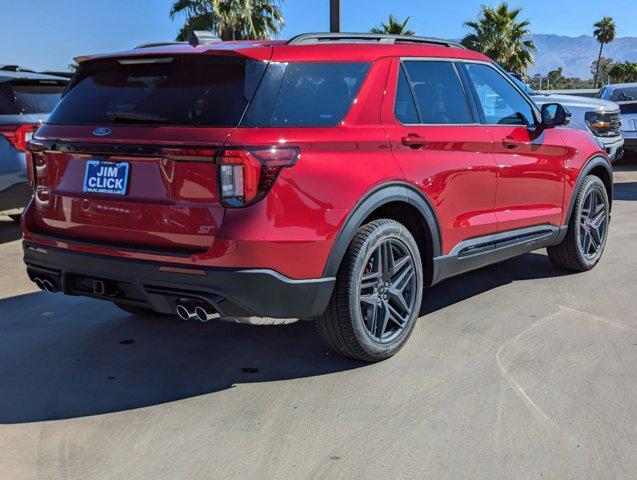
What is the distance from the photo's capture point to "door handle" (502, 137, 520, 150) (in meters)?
4.48

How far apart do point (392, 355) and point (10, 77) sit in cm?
502

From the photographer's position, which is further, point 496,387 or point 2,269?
point 2,269

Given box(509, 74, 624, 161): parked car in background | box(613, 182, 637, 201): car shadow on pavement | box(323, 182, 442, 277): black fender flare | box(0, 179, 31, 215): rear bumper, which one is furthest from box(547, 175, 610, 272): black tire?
box(509, 74, 624, 161): parked car in background

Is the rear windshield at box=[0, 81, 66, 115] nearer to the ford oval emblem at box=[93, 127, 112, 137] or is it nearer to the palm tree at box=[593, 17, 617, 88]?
the ford oval emblem at box=[93, 127, 112, 137]

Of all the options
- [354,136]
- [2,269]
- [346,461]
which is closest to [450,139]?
[354,136]

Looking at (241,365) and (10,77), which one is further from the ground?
(10,77)

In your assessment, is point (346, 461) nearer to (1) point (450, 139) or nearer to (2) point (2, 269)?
(1) point (450, 139)

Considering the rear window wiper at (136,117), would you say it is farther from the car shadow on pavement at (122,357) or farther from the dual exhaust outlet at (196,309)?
the car shadow on pavement at (122,357)

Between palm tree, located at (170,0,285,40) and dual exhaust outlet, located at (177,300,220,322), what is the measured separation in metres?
23.6

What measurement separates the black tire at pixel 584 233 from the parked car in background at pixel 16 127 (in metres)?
4.91

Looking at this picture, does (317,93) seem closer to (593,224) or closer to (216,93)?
(216,93)

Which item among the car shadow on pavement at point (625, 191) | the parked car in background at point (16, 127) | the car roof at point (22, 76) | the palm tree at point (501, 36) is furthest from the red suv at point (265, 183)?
the palm tree at point (501, 36)

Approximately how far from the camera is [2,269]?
19.4 ft

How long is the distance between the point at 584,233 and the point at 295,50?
3.35 metres
